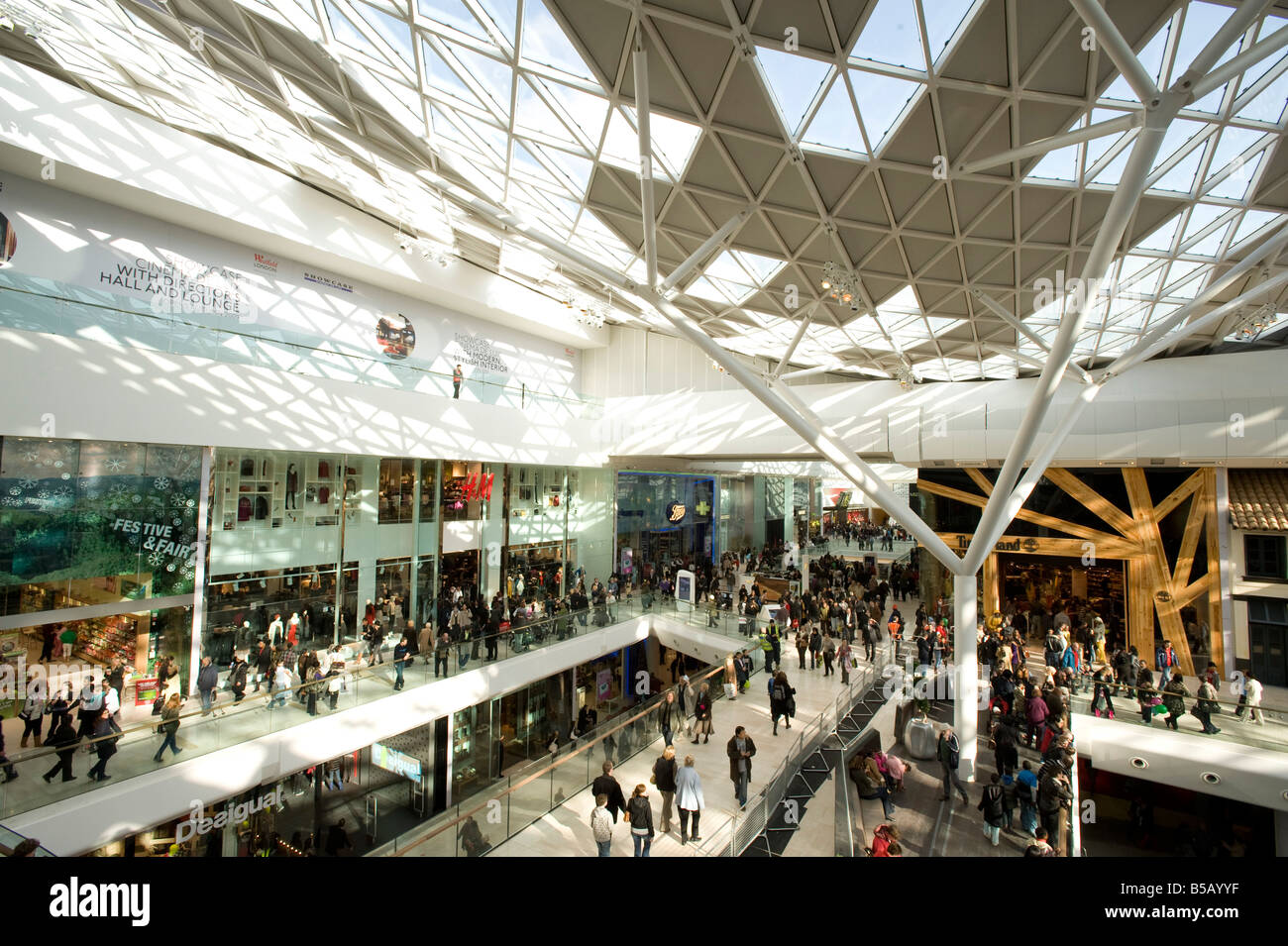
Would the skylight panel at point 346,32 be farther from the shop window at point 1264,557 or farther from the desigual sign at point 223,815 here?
the shop window at point 1264,557

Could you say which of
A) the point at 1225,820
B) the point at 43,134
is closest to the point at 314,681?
the point at 43,134

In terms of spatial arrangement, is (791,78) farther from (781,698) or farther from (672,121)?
(781,698)

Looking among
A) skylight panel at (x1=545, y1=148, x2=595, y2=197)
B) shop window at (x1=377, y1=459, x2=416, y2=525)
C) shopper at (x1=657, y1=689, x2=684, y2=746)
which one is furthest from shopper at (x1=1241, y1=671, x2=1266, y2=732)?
shop window at (x1=377, y1=459, x2=416, y2=525)

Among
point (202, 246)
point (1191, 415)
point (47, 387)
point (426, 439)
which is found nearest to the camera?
point (47, 387)

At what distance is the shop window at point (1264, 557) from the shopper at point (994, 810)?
50.3 feet

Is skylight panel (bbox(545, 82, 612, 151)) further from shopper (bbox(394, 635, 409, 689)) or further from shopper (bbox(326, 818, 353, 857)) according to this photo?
shopper (bbox(326, 818, 353, 857))

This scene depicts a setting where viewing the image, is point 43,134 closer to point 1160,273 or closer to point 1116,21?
point 1116,21

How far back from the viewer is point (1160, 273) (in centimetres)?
1634

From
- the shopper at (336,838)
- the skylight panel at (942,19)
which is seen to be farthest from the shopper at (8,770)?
the skylight panel at (942,19)

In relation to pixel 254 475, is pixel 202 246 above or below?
above

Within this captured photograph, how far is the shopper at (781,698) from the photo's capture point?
51.5ft

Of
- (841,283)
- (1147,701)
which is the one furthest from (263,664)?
(1147,701)
